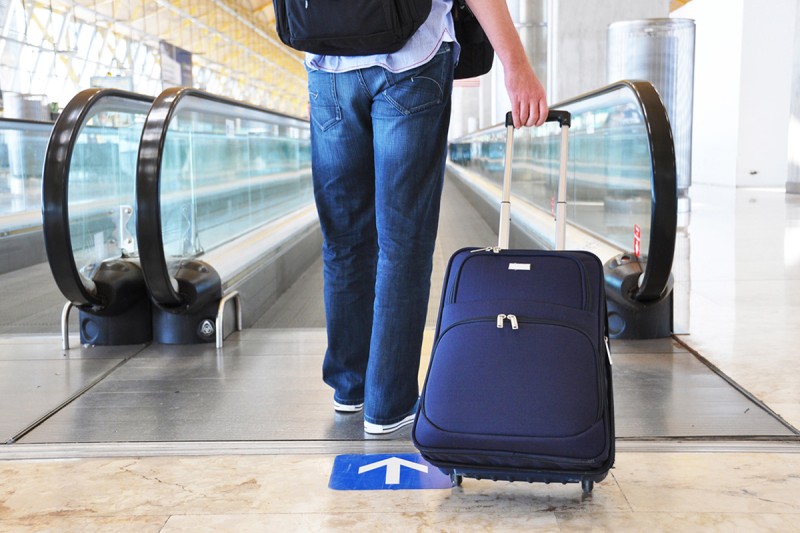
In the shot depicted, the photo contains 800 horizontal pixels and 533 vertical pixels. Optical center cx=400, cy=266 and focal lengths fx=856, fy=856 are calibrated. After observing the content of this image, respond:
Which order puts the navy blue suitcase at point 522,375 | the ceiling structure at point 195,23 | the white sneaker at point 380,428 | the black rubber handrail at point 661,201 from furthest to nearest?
the ceiling structure at point 195,23 < the black rubber handrail at point 661,201 < the white sneaker at point 380,428 < the navy blue suitcase at point 522,375

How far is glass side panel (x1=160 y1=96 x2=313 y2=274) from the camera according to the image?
4242 mm

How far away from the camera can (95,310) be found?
377cm

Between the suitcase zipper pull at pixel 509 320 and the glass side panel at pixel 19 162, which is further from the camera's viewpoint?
the glass side panel at pixel 19 162

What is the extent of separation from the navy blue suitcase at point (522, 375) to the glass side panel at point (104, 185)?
235 centimetres

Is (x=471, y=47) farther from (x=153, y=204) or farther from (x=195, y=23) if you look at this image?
(x=195, y=23)

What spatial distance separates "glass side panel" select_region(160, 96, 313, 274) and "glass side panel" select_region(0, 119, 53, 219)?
1.76 meters

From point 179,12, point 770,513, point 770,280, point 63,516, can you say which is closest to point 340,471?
point 63,516

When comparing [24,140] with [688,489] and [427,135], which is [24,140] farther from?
[688,489]

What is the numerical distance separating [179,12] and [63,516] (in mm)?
34715

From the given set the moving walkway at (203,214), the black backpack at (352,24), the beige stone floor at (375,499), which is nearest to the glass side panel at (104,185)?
the moving walkway at (203,214)

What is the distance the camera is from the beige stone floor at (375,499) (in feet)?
6.24

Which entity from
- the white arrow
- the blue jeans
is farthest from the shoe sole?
the white arrow

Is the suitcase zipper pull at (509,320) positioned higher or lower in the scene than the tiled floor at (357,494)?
Result: higher

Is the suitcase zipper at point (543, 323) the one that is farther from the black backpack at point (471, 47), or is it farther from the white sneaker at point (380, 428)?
the black backpack at point (471, 47)
